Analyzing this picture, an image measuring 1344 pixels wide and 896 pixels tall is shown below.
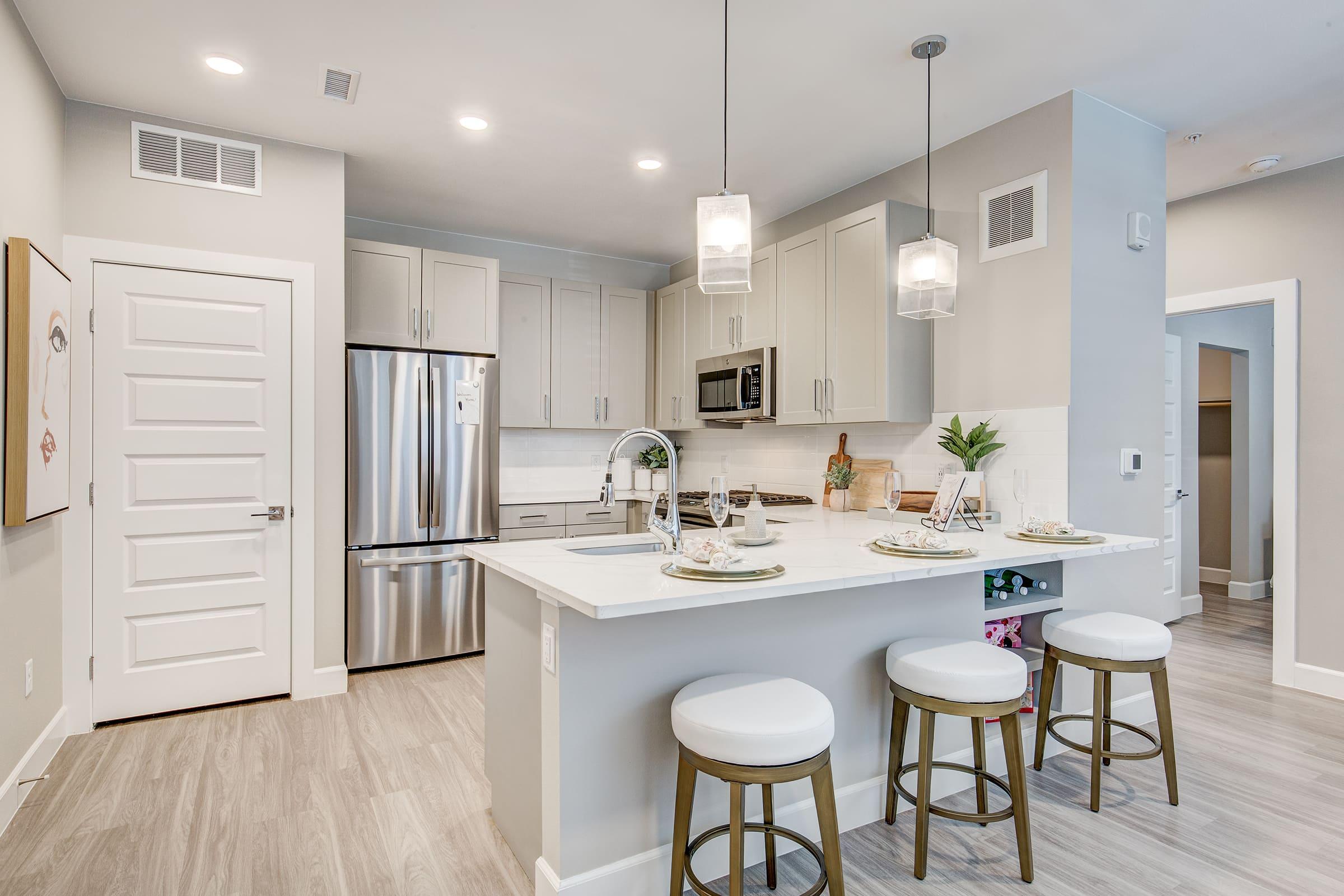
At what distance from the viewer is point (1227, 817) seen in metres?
2.31

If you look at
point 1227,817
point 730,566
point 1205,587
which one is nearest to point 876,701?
point 730,566

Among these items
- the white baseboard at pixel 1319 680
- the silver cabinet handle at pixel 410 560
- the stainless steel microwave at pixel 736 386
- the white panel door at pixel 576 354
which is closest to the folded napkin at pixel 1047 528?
the stainless steel microwave at pixel 736 386

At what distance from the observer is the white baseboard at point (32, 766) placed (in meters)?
2.25

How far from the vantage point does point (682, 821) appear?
172cm

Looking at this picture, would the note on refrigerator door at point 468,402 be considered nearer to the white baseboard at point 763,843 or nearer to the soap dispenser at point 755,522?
the soap dispenser at point 755,522

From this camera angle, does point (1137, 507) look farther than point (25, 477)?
Yes

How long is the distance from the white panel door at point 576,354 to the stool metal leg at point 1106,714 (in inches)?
140

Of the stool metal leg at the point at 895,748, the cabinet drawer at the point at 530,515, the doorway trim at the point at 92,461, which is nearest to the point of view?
the stool metal leg at the point at 895,748

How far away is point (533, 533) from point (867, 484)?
7.13 feet

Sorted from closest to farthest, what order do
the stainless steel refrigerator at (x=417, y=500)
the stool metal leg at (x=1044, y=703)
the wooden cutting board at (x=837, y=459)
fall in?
the stool metal leg at (x=1044, y=703), the stainless steel refrigerator at (x=417, y=500), the wooden cutting board at (x=837, y=459)

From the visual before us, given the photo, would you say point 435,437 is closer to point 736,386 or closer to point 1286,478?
point 736,386

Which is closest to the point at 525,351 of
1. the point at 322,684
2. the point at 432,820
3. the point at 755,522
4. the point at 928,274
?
the point at 322,684

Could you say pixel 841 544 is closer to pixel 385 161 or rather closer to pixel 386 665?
pixel 386 665

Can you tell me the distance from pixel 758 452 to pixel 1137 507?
2379 mm
